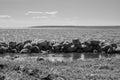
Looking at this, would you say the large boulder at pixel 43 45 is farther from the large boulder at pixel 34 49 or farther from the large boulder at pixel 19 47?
the large boulder at pixel 19 47

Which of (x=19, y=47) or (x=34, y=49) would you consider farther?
(x=19, y=47)

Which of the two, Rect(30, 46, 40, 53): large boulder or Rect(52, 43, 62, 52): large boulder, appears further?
Rect(52, 43, 62, 52): large boulder

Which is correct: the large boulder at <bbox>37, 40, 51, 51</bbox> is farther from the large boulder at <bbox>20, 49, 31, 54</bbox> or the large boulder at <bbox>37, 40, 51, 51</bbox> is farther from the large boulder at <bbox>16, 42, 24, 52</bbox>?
the large boulder at <bbox>20, 49, 31, 54</bbox>

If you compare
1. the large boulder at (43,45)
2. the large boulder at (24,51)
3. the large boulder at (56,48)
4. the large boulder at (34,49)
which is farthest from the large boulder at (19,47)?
the large boulder at (56,48)

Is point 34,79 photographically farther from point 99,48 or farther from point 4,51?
point 99,48

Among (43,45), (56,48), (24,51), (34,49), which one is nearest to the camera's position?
(24,51)

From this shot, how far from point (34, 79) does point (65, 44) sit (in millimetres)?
18341

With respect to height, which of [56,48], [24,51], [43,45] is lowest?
[24,51]

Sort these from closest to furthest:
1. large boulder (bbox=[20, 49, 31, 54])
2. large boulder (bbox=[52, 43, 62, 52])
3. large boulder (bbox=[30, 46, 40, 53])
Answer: large boulder (bbox=[20, 49, 31, 54])
large boulder (bbox=[30, 46, 40, 53])
large boulder (bbox=[52, 43, 62, 52])

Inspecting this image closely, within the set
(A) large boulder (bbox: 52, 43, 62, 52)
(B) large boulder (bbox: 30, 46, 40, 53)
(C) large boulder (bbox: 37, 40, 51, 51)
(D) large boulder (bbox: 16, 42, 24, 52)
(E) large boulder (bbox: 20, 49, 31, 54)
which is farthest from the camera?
(C) large boulder (bbox: 37, 40, 51, 51)

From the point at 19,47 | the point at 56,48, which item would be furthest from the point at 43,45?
the point at 19,47

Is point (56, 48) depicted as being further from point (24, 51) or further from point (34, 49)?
point (24, 51)

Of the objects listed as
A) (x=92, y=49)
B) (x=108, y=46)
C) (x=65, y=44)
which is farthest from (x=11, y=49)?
(x=108, y=46)

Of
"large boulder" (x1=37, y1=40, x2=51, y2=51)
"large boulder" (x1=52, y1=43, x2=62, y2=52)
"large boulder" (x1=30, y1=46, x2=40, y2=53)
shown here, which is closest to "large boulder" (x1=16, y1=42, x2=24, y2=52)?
"large boulder" (x1=30, y1=46, x2=40, y2=53)
